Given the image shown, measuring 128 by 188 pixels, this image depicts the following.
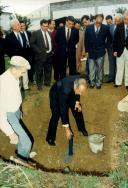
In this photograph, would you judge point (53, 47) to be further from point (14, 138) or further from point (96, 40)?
point (14, 138)

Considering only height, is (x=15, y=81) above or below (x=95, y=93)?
above

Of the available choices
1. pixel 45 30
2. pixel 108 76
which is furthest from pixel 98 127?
pixel 45 30

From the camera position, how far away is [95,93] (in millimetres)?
9539

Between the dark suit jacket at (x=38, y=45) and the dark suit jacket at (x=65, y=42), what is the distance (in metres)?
0.51

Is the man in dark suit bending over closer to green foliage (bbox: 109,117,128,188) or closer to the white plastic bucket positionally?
the white plastic bucket

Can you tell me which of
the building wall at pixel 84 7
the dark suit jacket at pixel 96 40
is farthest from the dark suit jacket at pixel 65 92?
the building wall at pixel 84 7

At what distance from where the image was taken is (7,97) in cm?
551

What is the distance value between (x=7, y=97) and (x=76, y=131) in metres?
3.40

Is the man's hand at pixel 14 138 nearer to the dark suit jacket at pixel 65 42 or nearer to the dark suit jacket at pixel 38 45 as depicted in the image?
the dark suit jacket at pixel 38 45

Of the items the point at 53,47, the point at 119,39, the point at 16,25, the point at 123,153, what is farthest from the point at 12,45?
the point at 123,153

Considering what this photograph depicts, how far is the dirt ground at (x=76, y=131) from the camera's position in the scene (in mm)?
7273

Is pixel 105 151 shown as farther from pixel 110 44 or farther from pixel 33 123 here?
pixel 110 44

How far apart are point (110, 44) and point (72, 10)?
68.2ft

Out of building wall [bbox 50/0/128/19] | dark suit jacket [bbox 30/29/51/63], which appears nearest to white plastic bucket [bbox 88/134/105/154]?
A: dark suit jacket [bbox 30/29/51/63]
